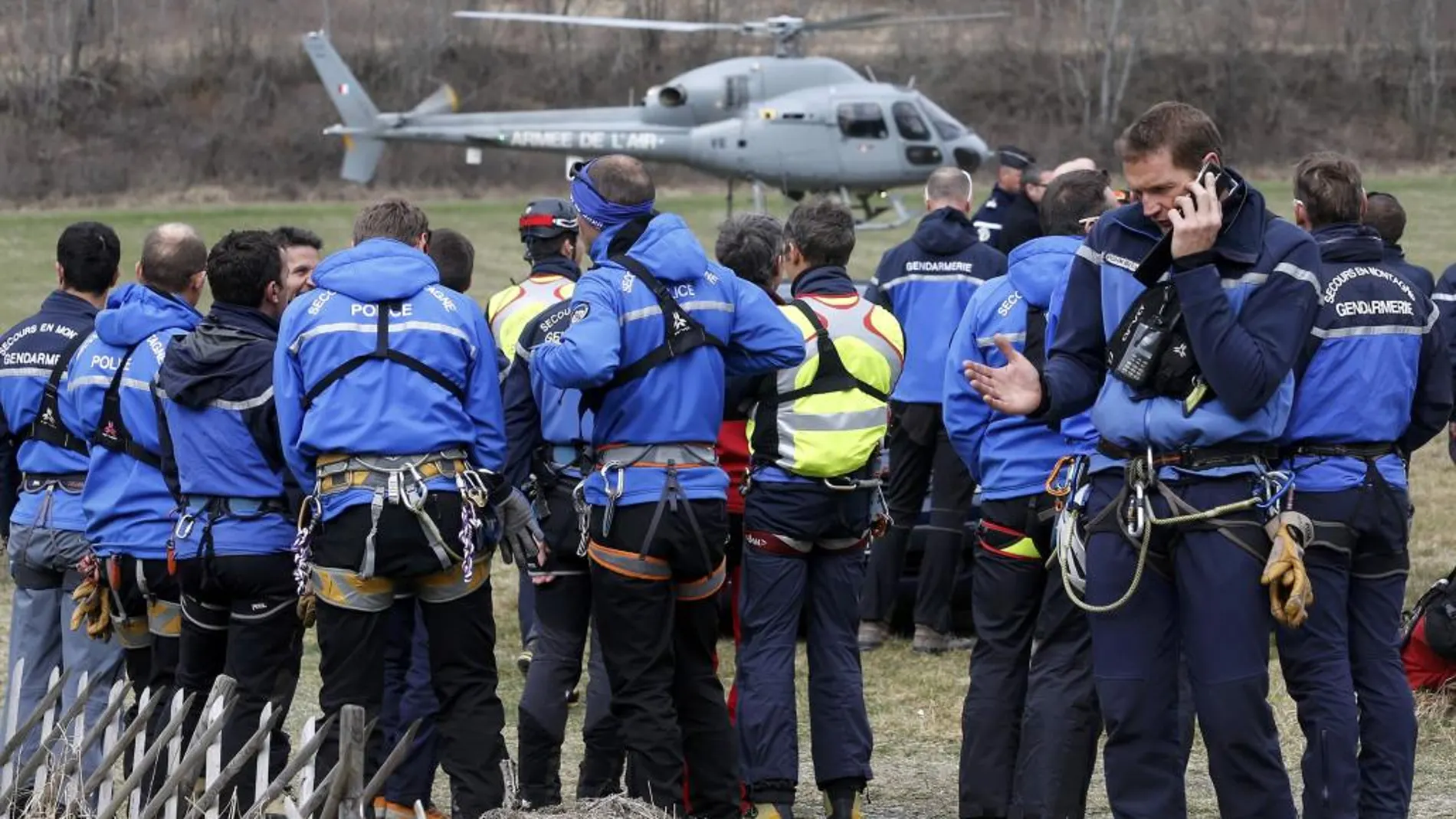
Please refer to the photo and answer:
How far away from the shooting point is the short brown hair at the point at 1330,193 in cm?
560

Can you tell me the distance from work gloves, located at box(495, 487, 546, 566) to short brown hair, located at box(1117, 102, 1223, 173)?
202 centimetres

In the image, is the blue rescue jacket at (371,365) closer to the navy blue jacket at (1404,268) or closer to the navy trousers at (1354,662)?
the navy trousers at (1354,662)

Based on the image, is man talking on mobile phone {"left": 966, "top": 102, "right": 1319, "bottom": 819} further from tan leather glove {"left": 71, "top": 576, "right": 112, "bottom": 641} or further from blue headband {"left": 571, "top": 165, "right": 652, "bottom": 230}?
tan leather glove {"left": 71, "top": 576, "right": 112, "bottom": 641}

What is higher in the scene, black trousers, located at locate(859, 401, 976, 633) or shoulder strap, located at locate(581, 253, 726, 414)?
A: shoulder strap, located at locate(581, 253, 726, 414)

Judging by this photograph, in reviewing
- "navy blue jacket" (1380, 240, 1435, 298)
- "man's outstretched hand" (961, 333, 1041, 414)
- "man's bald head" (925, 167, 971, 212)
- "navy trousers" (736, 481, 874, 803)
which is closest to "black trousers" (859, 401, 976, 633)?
"man's bald head" (925, 167, 971, 212)

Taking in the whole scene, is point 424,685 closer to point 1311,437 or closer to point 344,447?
point 344,447

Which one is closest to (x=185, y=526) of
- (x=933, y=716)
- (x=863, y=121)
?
(x=933, y=716)

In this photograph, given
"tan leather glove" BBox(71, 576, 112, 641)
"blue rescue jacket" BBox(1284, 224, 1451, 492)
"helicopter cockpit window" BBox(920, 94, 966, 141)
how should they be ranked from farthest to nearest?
"helicopter cockpit window" BBox(920, 94, 966, 141) → "tan leather glove" BBox(71, 576, 112, 641) → "blue rescue jacket" BBox(1284, 224, 1451, 492)

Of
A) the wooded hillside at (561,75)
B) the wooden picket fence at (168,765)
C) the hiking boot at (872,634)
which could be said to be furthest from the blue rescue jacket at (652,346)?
the wooded hillside at (561,75)

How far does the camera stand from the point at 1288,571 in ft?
14.4

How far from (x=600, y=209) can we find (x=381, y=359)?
0.82 metres

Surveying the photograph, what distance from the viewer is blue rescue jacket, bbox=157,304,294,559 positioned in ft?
18.3

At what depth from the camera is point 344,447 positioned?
5.22 m

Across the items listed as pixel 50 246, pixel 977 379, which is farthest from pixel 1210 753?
pixel 50 246
